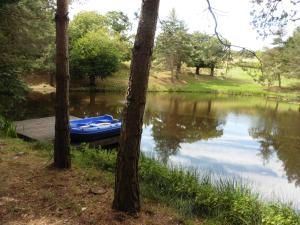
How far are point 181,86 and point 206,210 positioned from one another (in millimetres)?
39491

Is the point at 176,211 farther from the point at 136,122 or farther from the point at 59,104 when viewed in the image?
the point at 59,104

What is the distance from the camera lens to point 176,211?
17.8 feet

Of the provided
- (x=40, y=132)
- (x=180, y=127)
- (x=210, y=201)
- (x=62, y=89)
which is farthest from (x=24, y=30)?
(x=210, y=201)

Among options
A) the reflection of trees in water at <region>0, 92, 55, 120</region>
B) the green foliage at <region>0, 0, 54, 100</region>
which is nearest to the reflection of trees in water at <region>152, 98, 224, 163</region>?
the green foliage at <region>0, 0, 54, 100</region>

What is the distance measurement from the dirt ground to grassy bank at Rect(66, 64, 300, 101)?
29.1 m

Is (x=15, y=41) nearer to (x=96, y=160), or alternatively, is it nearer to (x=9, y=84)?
(x=9, y=84)

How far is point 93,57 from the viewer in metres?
34.3

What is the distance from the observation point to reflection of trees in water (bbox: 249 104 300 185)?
46.2ft

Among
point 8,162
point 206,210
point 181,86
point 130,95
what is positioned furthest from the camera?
point 181,86

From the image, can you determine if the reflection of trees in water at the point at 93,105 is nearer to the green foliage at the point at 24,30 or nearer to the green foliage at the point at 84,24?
the green foliage at the point at 24,30

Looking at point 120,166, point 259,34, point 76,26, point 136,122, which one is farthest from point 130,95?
point 76,26

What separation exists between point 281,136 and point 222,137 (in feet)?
14.2

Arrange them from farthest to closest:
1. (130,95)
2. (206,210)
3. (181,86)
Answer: (181,86) → (206,210) → (130,95)

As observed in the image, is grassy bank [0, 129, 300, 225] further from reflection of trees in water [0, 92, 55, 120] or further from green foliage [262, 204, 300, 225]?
reflection of trees in water [0, 92, 55, 120]
